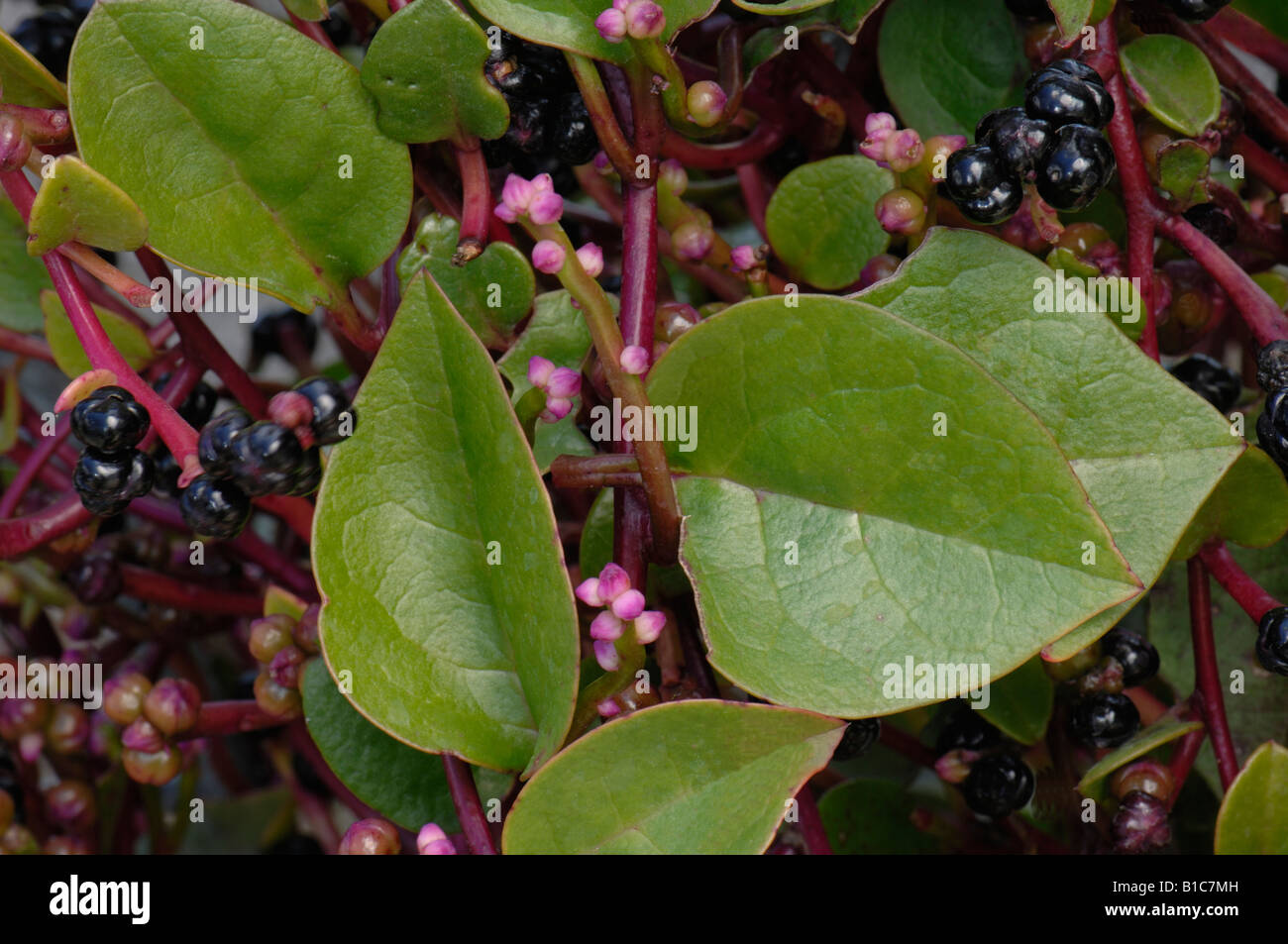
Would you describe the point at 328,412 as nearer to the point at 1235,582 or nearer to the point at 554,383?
the point at 554,383

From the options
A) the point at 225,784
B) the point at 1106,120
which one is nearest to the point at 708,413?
the point at 1106,120

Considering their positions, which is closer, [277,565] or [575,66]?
[575,66]

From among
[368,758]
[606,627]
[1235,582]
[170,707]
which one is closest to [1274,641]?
[1235,582]

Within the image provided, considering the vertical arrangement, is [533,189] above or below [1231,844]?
above

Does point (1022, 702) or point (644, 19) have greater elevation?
point (644, 19)

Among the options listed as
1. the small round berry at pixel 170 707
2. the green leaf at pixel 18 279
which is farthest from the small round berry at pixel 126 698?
the green leaf at pixel 18 279

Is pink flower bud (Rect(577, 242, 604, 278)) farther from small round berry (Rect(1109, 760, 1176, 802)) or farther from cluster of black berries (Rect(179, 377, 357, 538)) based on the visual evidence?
small round berry (Rect(1109, 760, 1176, 802))

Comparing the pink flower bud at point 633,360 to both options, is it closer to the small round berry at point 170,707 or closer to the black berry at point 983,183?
the black berry at point 983,183
